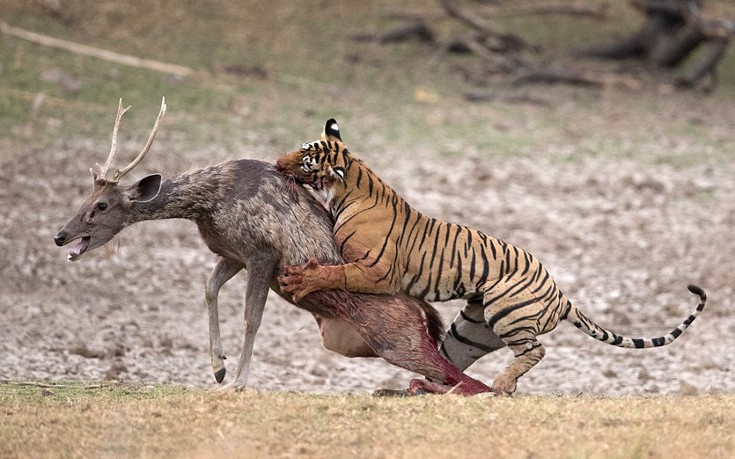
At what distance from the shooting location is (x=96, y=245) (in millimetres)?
6938

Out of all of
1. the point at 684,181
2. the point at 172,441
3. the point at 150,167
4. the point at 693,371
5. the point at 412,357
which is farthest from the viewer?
the point at 684,181

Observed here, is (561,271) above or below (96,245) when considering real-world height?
below

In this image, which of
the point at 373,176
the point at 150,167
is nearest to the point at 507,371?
the point at 373,176

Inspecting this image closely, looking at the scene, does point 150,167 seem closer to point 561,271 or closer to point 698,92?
point 561,271

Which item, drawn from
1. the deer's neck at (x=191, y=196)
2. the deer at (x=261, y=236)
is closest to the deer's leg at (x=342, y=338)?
the deer at (x=261, y=236)

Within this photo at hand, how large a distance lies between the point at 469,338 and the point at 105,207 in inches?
85.5

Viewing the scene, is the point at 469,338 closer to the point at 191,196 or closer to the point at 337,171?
the point at 337,171

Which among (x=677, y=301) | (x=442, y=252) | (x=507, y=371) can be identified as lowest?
(x=677, y=301)

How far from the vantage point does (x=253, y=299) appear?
6875 millimetres

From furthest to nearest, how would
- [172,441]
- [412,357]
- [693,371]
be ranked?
[693,371] < [412,357] < [172,441]

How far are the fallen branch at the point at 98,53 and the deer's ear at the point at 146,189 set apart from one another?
9.54m

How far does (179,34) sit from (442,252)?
12.1 metres

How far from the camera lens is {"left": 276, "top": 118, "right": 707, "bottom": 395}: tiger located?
22.3 feet

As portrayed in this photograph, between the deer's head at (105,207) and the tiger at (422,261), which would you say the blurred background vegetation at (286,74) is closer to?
the deer's head at (105,207)
